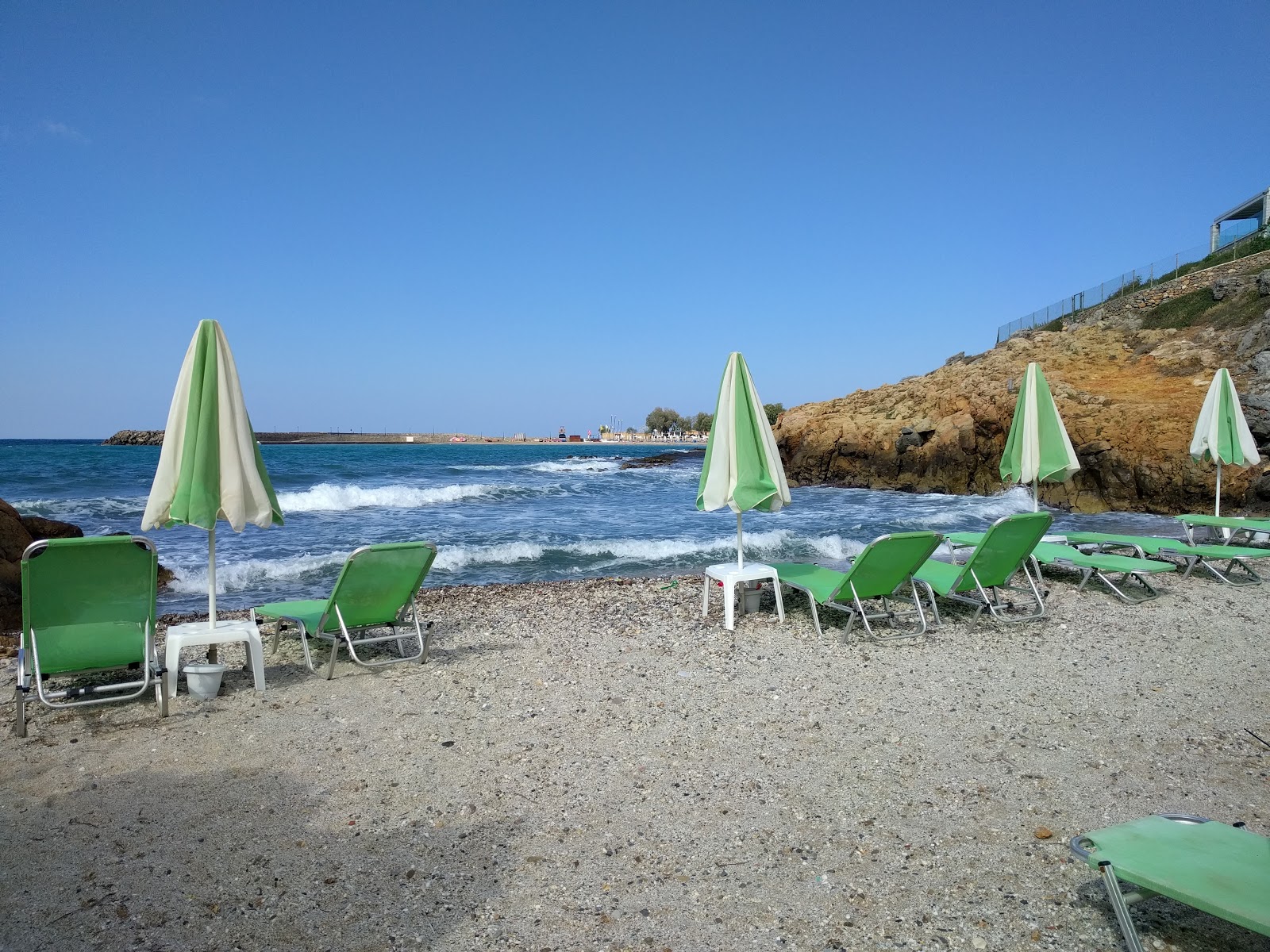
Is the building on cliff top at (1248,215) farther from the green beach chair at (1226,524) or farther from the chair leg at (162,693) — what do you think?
the chair leg at (162,693)

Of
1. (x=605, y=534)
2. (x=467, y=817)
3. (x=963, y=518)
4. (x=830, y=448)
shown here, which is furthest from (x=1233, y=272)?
(x=467, y=817)

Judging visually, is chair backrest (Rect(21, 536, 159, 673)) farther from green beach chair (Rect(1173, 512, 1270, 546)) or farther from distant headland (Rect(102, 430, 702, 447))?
distant headland (Rect(102, 430, 702, 447))

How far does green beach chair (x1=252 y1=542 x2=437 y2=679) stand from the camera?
543cm

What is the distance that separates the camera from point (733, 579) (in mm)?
6820

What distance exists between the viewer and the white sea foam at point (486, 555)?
41.4 feet

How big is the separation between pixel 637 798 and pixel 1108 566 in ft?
20.9

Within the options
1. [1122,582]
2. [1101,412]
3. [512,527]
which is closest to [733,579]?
[1122,582]

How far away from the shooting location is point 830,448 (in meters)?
29.7

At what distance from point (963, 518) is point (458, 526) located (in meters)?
11.3

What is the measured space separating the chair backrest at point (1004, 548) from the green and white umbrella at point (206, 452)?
5.58 meters

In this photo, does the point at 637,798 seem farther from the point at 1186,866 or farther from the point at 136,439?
the point at 136,439

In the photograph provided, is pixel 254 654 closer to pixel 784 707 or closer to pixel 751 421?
pixel 784 707

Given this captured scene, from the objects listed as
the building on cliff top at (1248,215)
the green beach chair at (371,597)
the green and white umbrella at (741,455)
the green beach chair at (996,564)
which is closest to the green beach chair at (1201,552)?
the green beach chair at (996,564)

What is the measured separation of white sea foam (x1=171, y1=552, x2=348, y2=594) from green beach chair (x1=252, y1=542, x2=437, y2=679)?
5440mm
